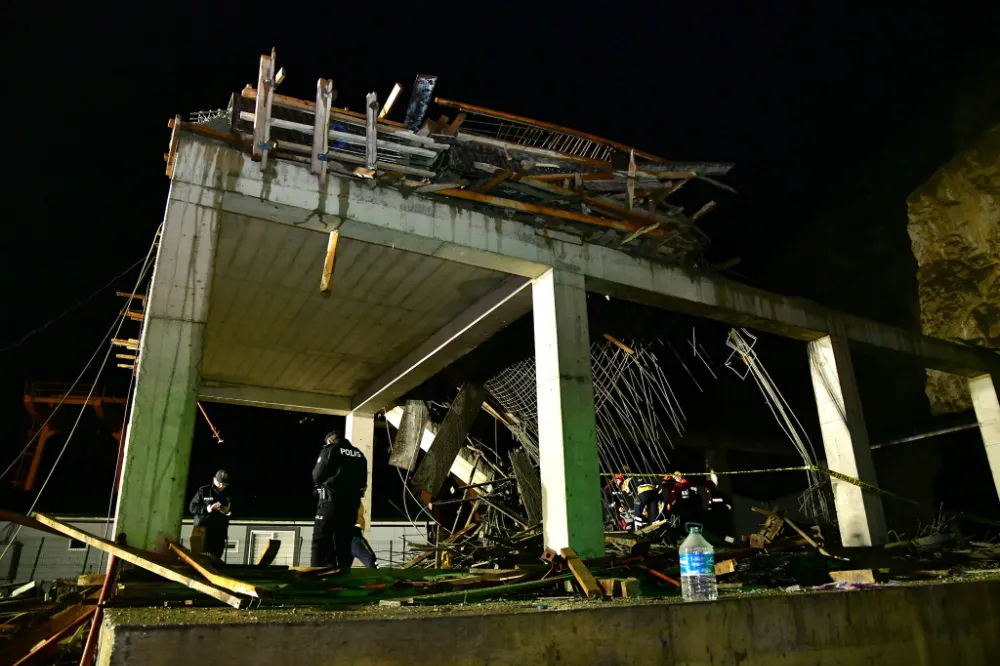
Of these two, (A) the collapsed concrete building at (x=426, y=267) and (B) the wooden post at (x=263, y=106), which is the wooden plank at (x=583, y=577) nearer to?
(A) the collapsed concrete building at (x=426, y=267)

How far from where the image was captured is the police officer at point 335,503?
704cm

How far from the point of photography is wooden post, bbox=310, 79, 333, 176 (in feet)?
19.9

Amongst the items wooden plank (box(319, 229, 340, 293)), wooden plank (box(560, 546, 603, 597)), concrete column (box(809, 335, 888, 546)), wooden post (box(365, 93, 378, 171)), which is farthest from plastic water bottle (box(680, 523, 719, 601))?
concrete column (box(809, 335, 888, 546))

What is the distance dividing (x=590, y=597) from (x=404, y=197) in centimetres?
442

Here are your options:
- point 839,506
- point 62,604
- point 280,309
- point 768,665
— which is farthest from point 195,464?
point 768,665

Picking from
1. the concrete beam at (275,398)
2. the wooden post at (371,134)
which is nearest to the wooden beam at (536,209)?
the wooden post at (371,134)

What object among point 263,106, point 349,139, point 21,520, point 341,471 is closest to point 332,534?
point 341,471

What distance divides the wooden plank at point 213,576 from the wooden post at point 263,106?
3592 millimetres

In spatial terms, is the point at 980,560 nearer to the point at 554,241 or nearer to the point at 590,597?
the point at 590,597

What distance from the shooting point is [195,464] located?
29.8m

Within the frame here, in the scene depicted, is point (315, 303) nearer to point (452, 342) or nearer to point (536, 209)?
point (452, 342)

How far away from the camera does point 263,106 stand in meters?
5.79

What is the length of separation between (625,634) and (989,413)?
11.3 metres

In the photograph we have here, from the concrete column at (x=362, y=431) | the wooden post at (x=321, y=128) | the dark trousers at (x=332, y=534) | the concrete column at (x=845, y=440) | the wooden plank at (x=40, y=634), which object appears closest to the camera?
the wooden plank at (x=40, y=634)
